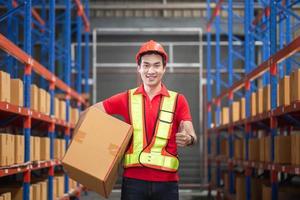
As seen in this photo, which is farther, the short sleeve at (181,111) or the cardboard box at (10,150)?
the cardboard box at (10,150)

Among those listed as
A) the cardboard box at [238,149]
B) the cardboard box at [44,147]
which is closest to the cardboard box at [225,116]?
the cardboard box at [238,149]

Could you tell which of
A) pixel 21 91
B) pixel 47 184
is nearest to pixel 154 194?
pixel 21 91

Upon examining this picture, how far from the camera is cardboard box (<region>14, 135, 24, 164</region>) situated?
21.6 feet

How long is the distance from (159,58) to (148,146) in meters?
0.61

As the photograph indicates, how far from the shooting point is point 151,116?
153 inches

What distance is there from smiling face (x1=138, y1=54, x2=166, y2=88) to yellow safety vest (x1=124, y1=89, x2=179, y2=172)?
6.7 inches

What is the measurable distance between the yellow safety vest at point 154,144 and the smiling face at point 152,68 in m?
0.17

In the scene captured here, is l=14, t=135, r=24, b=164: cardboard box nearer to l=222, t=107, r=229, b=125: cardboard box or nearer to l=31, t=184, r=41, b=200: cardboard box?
l=31, t=184, r=41, b=200: cardboard box

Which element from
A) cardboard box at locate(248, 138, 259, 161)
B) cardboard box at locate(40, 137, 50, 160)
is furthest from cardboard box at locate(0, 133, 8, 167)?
cardboard box at locate(248, 138, 259, 161)

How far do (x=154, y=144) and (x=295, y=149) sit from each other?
9.12 ft

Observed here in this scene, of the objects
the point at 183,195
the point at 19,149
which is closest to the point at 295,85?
the point at 19,149

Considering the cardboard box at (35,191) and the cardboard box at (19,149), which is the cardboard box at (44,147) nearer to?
the cardboard box at (35,191)

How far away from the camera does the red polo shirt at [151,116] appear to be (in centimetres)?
378

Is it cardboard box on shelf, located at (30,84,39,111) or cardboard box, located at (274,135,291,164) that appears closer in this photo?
cardboard box, located at (274,135,291,164)
